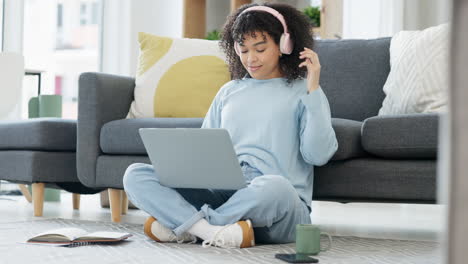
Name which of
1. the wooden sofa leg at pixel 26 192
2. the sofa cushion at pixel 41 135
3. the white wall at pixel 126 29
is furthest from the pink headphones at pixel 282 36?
the white wall at pixel 126 29

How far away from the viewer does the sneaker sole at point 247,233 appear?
178 cm

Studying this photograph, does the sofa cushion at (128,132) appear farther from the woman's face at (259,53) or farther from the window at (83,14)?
the window at (83,14)

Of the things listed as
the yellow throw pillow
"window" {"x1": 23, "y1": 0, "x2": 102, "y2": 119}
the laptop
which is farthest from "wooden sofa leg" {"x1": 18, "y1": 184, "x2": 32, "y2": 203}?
the laptop

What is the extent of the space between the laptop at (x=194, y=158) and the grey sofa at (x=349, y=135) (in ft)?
1.64

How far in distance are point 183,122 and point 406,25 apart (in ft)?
8.15

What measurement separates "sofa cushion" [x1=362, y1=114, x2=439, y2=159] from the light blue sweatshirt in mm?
215

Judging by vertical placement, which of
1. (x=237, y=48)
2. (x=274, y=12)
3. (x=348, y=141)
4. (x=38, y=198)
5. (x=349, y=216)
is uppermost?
(x=274, y=12)

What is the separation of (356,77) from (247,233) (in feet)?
3.63

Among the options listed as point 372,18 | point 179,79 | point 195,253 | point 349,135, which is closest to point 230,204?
point 195,253

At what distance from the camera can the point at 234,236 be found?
5.83 feet

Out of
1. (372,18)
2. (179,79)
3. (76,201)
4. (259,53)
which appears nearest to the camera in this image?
(259,53)

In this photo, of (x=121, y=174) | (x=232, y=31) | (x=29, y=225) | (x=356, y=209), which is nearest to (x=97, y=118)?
(x=121, y=174)

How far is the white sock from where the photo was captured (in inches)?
71.4

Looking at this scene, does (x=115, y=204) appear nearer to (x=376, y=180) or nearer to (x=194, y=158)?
(x=194, y=158)
